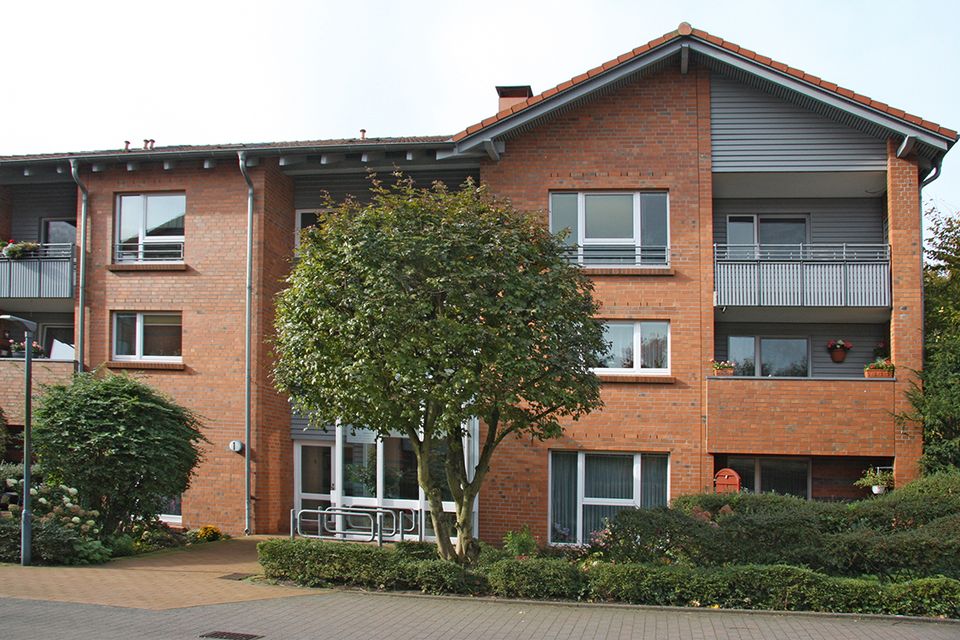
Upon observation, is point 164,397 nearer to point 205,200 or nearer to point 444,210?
point 205,200

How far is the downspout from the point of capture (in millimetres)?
18469

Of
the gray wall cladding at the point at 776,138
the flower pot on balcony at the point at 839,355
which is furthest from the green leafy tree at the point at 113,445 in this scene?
the flower pot on balcony at the point at 839,355

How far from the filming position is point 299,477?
19516 mm

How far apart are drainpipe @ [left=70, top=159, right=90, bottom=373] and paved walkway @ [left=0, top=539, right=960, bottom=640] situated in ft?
23.3

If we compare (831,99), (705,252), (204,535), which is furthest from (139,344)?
(831,99)

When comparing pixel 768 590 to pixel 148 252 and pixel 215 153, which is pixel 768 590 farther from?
pixel 148 252

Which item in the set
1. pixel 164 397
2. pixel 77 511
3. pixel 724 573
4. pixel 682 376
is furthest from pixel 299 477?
pixel 724 573

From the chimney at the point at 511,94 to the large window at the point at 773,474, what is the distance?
334 inches

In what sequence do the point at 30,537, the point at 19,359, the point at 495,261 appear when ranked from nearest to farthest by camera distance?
1. the point at 495,261
2. the point at 30,537
3. the point at 19,359

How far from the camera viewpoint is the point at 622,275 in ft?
58.6

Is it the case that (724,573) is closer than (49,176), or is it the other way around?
(724,573)

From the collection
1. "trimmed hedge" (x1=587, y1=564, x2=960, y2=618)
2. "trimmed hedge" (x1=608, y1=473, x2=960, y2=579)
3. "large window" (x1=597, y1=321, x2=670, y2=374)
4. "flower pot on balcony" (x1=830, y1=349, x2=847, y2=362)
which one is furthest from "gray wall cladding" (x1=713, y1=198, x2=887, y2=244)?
"trimmed hedge" (x1=587, y1=564, x2=960, y2=618)

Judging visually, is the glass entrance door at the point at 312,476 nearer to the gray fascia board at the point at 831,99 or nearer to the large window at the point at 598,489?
the large window at the point at 598,489

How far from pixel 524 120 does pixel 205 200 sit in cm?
660
